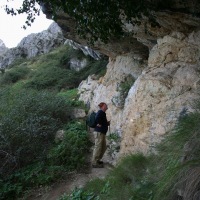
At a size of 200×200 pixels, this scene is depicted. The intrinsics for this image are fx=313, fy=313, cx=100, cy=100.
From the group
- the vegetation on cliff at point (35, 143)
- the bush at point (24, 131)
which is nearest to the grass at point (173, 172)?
the vegetation on cliff at point (35, 143)

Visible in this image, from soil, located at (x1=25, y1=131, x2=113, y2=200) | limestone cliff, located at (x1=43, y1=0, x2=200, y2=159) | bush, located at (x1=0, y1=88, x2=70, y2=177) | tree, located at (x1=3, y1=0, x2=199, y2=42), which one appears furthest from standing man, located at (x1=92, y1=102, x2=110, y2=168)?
tree, located at (x1=3, y1=0, x2=199, y2=42)

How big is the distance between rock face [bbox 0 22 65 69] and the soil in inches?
1167

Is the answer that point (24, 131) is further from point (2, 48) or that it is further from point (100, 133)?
point (2, 48)

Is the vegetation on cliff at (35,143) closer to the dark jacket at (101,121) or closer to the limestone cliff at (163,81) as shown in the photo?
the dark jacket at (101,121)

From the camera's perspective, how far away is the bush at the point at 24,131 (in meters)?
8.98

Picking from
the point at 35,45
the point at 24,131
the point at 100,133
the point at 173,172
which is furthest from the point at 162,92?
the point at 35,45

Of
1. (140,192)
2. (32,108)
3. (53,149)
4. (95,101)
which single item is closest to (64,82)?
(95,101)

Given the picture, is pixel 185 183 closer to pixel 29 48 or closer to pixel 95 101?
pixel 95 101

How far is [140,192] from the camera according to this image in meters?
4.17

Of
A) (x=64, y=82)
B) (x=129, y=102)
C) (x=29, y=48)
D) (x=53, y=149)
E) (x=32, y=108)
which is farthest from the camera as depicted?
(x=29, y=48)

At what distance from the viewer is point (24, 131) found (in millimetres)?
9508

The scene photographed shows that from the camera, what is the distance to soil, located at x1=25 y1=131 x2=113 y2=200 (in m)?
7.56

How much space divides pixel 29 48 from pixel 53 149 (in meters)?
33.2

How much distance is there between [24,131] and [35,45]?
1265 inches
